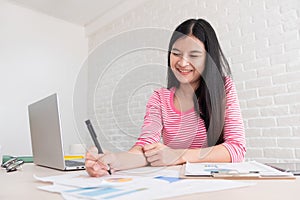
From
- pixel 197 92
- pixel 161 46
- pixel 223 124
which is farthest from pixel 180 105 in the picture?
pixel 161 46

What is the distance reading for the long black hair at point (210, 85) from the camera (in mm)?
988

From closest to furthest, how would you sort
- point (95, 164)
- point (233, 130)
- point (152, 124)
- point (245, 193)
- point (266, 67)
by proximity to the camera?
point (245, 193) < point (95, 164) < point (233, 130) < point (152, 124) < point (266, 67)

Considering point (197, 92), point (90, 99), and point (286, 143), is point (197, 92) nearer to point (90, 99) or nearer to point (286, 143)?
point (90, 99)

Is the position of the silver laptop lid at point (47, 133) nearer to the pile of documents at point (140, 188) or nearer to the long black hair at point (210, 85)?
the pile of documents at point (140, 188)

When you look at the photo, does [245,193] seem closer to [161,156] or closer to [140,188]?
[140,188]

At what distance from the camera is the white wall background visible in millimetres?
2594

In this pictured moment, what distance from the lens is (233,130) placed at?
3.06 feet

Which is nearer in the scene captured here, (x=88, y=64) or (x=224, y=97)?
(x=88, y=64)

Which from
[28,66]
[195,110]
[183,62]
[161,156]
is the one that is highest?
[28,66]

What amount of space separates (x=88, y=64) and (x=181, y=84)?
57 cm

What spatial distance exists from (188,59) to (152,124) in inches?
10.5

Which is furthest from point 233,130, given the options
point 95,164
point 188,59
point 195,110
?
point 95,164

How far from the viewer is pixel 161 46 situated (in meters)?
0.77

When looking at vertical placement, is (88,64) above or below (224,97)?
above
